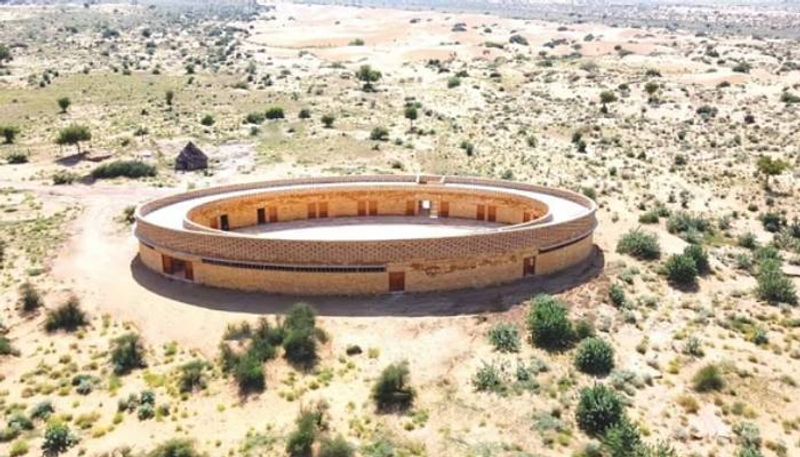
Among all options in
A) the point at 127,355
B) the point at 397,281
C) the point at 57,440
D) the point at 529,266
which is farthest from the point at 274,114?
the point at 57,440

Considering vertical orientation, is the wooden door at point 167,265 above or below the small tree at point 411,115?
below

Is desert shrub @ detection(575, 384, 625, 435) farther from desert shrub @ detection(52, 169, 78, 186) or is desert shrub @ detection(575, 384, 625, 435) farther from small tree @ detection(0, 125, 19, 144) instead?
small tree @ detection(0, 125, 19, 144)

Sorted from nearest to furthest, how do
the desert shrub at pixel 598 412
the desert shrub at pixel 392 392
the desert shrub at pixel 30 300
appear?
the desert shrub at pixel 598 412 → the desert shrub at pixel 392 392 → the desert shrub at pixel 30 300

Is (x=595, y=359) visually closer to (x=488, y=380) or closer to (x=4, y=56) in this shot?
(x=488, y=380)

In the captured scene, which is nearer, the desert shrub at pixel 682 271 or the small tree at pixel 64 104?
the desert shrub at pixel 682 271

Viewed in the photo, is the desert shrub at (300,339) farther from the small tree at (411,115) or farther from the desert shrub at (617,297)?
the small tree at (411,115)

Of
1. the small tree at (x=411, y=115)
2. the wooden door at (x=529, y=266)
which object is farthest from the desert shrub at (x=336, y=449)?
the small tree at (x=411, y=115)

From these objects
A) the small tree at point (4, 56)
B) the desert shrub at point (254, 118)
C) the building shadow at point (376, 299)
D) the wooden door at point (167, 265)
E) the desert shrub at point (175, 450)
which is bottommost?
the desert shrub at point (175, 450)

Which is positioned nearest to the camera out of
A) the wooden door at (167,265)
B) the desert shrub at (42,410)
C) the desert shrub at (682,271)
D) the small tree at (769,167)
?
the desert shrub at (42,410)
